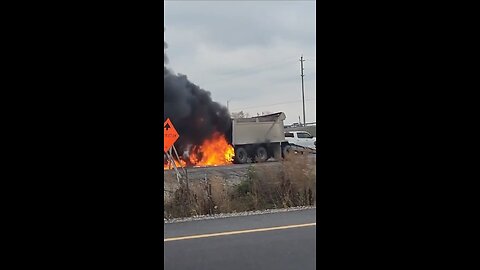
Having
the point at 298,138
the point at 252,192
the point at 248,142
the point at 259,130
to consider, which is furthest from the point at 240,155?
the point at 252,192

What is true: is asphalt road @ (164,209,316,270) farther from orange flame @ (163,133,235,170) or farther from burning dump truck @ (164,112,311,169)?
burning dump truck @ (164,112,311,169)

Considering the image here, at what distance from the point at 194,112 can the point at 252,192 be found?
4.97m

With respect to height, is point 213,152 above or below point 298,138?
below

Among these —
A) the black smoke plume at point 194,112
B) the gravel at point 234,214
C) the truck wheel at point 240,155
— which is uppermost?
the black smoke plume at point 194,112

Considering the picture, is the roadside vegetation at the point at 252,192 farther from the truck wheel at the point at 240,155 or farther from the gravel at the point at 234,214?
the truck wheel at the point at 240,155

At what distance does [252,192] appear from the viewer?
5.10 metres

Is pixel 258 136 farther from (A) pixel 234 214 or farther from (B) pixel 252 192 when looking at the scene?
(A) pixel 234 214

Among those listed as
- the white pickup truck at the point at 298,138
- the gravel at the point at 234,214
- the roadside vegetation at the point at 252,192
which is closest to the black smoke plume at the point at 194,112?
the white pickup truck at the point at 298,138

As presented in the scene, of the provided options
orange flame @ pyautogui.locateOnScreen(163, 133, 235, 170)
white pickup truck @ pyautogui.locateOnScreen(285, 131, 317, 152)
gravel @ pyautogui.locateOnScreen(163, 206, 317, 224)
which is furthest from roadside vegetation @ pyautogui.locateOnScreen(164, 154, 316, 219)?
white pickup truck @ pyautogui.locateOnScreen(285, 131, 317, 152)

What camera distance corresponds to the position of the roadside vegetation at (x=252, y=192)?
4.75 metres
